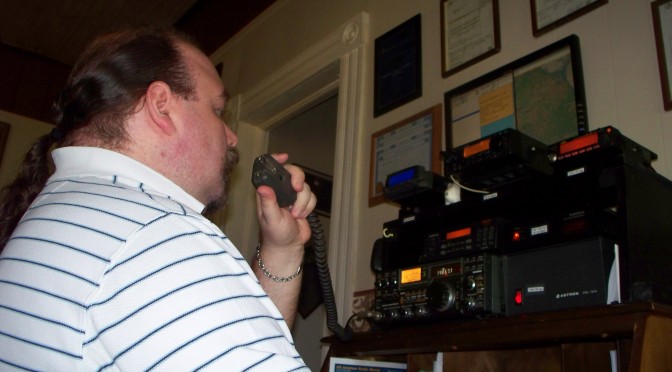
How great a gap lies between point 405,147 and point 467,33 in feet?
1.64

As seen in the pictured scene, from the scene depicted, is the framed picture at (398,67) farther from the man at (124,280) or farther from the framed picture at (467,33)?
the man at (124,280)

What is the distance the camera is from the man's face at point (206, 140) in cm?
120

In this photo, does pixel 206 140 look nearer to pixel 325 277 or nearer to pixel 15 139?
pixel 325 277

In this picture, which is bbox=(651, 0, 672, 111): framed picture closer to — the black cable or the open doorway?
the black cable

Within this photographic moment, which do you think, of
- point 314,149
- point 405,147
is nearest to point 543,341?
point 405,147

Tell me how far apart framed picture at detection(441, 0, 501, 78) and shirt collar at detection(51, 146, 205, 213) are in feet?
5.09

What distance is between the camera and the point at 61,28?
4.44 m

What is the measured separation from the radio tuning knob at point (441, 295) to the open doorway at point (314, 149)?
191 cm

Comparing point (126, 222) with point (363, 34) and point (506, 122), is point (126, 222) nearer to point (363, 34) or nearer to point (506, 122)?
point (506, 122)

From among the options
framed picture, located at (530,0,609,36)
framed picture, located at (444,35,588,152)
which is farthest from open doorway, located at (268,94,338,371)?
framed picture, located at (530,0,609,36)

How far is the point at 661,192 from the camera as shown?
132cm

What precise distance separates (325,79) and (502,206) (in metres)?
1.86

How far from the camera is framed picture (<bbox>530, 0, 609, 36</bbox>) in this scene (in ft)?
6.38

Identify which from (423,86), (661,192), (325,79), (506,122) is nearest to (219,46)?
(325,79)
